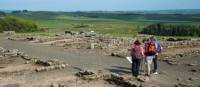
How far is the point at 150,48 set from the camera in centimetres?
2212

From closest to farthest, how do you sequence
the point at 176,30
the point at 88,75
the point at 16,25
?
1. the point at 88,75
2. the point at 16,25
3. the point at 176,30

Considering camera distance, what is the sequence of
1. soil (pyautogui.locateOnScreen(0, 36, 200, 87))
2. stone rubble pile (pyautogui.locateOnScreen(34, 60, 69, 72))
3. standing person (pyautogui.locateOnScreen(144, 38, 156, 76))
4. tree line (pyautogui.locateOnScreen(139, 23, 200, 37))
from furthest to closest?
tree line (pyautogui.locateOnScreen(139, 23, 200, 37))
stone rubble pile (pyautogui.locateOnScreen(34, 60, 69, 72))
standing person (pyautogui.locateOnScreen(144, 38, 156, 76))
soil (pyautogui.locateOnScreen(0, 36, 200, 87))

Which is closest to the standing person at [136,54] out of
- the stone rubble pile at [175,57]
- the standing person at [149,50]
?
the standing person at [149,50]

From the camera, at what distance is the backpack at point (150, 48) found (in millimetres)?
22047

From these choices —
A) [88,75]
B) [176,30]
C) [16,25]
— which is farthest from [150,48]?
[16,25]

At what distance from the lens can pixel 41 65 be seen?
90.1 ft

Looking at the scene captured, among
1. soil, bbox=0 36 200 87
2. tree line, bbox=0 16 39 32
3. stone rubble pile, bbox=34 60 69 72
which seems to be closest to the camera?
soil, bbox=0 36 200 87

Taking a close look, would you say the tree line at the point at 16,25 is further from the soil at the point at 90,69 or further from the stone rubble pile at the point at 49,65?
the stone rubble pile at the point at 49,65

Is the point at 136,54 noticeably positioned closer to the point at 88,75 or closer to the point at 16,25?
the point at 88,75

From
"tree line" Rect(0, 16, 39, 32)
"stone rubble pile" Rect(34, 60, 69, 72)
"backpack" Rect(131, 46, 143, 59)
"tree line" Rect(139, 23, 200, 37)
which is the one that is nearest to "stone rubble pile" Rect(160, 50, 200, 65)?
"backpack" Rect(131, 46, 143, 59)

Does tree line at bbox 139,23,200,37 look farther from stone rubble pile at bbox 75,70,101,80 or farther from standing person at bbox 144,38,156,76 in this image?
stone rubble pile at bbox 75,70,101,80

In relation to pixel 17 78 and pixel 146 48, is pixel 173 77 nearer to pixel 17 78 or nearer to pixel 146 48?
pixel 146 48

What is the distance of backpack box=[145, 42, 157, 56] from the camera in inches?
868

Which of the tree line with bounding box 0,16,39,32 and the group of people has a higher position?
the group of people
